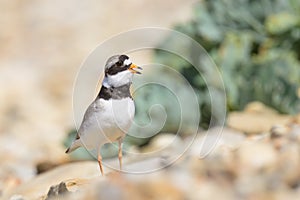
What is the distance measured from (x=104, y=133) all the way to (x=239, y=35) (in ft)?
14.8

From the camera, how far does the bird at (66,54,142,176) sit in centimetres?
443

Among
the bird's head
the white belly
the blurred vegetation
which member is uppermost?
the blurred vegetation

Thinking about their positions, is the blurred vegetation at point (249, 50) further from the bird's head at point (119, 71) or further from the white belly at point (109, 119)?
the bird's head at point (119, 71)

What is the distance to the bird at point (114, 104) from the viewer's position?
4426 millimetres

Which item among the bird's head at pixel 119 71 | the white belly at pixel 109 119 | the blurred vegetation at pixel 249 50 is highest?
the blurred vegetation at pixel 249 50

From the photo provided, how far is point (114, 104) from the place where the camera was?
4.50 meters

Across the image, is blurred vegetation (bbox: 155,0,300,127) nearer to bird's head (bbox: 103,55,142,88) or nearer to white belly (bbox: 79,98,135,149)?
white belly (bbox: 79,98,135,149)

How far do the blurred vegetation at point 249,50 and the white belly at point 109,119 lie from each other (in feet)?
10.5

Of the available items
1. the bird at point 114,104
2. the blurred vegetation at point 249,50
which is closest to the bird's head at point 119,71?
the bird at point 114,104

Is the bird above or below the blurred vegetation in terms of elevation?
below

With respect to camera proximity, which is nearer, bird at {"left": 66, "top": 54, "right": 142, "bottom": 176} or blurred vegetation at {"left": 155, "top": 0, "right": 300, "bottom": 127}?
bird at {"left": 66, "top": 54, "right": 142, "bottom": 176}

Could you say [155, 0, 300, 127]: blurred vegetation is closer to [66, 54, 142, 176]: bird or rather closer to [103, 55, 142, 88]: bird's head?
[66, 54, 142, 176]: bird

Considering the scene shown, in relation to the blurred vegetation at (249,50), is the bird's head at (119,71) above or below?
below

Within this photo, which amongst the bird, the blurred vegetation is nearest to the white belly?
the bird
